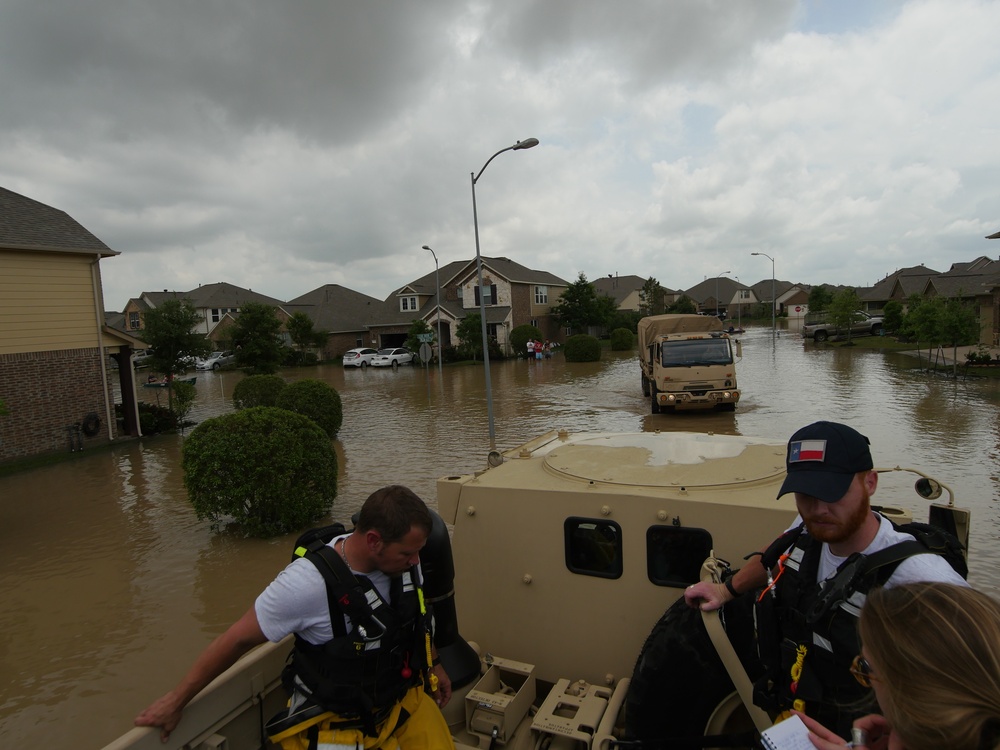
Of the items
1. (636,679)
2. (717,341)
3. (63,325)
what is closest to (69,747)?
(636,679)

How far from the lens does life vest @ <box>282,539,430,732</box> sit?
2.39 meters

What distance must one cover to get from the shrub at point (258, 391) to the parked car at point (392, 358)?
22487 mm

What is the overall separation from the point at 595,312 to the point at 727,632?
48525 millimetres

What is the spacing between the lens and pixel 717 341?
710 inches

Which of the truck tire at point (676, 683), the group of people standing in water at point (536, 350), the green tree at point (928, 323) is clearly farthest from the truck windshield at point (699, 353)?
the group of people standing in water at point (536, 350)

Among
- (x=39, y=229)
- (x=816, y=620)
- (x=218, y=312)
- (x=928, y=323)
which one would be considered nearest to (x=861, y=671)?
(x=816, y=620)

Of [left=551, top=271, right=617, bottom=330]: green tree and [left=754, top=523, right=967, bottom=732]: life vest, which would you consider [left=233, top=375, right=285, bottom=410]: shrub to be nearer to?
[left=754, top=523, right=967, bottom=732]: life vest

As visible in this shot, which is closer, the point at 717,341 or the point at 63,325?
the point at 63,325

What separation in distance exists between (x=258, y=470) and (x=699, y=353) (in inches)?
507

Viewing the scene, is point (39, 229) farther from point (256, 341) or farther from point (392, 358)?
point (392, 358)

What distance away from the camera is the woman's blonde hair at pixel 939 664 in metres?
1.21

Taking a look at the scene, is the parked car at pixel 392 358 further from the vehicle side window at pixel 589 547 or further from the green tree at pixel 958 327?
the vehicle side window at pixel 589 547

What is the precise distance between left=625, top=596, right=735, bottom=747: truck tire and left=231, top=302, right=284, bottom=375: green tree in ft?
90.2

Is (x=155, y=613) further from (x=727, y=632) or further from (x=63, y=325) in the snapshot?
(x=63, y=325)
